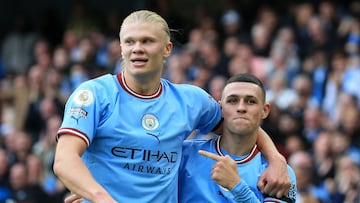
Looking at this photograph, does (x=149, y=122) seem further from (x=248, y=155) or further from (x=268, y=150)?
(x=268, y=150)

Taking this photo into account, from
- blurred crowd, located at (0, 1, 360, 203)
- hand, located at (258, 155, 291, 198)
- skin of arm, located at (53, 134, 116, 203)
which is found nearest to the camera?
skin of arm, located at (53, 134, 116, 203)

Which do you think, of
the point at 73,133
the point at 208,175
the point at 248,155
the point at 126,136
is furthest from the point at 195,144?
the point at 73,133

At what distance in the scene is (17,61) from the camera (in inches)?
720

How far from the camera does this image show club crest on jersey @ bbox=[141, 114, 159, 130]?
6.05m

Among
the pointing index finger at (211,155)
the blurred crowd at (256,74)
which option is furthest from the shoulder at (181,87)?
the blurred crowd at (256,74)

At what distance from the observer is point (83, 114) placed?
576cm

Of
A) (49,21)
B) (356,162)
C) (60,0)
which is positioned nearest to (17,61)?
(49,21)

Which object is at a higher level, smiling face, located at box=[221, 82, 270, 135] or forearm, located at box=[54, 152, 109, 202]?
smiling face, located at box=[221, 82, 270, 135]

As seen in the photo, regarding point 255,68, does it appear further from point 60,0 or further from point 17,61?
point 60,0

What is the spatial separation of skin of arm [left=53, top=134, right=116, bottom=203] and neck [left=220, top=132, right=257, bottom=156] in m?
1.33

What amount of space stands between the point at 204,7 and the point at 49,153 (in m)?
4.52

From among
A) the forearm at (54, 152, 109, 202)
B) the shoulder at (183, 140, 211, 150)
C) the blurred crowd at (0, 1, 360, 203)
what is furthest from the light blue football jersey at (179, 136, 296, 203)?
the blurred crowd at (0, 1, 360, 203)

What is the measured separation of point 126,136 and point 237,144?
0.97m

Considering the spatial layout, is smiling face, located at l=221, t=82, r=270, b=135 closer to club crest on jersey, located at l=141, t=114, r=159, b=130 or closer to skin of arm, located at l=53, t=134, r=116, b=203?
club crest on jersey, located at l=141, t=114, r=159, b=130
